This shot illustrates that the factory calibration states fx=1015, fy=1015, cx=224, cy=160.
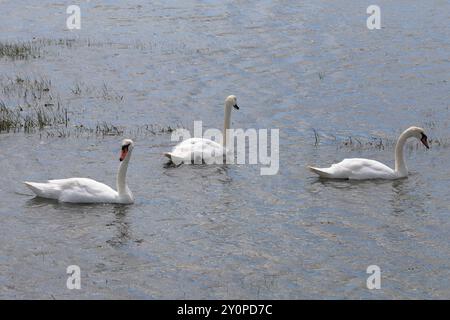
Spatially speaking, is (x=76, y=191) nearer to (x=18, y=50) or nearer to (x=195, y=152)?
(x=195, y=152)

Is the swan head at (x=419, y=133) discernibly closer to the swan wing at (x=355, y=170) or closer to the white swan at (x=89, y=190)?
the swan wing at (x=355, y=170)

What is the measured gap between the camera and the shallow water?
1391 cm

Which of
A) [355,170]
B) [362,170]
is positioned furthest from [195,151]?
[362,170]

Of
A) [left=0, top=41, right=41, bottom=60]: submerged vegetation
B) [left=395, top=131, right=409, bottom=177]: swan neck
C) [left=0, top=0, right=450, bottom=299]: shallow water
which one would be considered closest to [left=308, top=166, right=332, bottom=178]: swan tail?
[left=0, top=0, right=450, bottom=299]: shallow water

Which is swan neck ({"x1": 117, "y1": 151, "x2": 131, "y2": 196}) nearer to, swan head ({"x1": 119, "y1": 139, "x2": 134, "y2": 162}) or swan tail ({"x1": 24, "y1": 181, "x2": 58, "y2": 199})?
swan head ({"x1": 119, "y1": 139, "x2": 134, "y2": 162})

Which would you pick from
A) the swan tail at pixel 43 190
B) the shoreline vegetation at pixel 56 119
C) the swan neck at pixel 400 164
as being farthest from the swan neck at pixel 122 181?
the swan neck at pixel 400 164

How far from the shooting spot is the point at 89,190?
1680 centimetres

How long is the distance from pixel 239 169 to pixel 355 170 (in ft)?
7.80

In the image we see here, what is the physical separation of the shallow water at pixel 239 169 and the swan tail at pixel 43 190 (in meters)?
0.17

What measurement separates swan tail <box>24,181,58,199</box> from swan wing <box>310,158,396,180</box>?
4702mm
